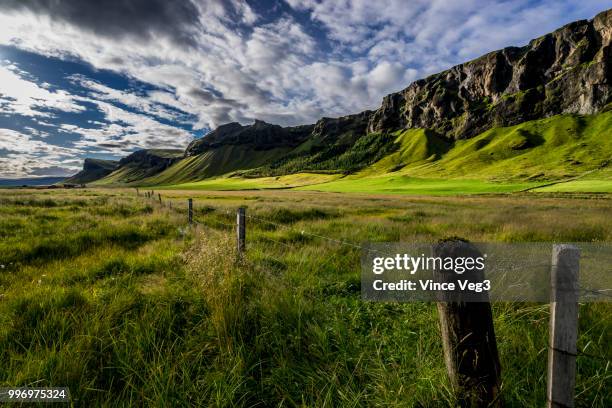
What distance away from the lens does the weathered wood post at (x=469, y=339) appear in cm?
212

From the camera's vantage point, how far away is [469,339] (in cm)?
218

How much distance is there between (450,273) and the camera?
2.11m

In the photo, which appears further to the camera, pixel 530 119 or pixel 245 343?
pixel 530 119

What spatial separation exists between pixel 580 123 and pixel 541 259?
17849 cm

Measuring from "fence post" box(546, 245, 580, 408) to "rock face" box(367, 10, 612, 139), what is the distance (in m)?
197

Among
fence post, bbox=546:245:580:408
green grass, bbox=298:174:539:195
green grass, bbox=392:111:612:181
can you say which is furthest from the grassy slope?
fence post, bbox=546:245:580:408

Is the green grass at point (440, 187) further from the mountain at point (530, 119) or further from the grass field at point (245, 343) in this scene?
the grass field at point (245, 343)

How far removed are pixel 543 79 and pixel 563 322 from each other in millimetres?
229860

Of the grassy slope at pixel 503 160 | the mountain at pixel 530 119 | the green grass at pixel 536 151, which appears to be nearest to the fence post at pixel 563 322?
the grassy slope at pixel 503 160

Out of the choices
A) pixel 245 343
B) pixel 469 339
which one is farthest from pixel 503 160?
pixel 245 343

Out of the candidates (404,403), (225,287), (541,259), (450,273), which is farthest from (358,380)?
(541,259)

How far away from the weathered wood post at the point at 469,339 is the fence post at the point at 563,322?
1.28 feet

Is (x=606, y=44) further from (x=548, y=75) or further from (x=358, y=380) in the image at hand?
(x=358, y=380)

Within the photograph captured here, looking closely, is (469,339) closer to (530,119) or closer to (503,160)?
(503,160)
